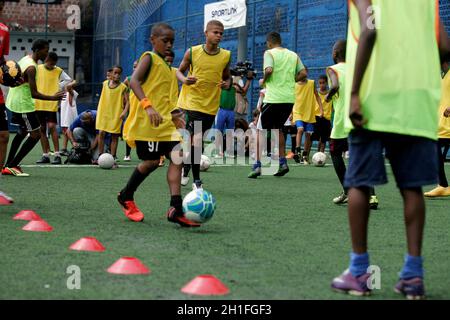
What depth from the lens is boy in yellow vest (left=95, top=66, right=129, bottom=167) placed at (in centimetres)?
1517

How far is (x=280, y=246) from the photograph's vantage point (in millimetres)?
5984

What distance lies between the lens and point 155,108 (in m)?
7.41

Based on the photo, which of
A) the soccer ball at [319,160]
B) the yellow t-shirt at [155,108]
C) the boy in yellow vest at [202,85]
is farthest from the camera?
the soccer ball at [319,160]

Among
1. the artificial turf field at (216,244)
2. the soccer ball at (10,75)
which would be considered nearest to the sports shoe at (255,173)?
the artificial turf field at (216,244)

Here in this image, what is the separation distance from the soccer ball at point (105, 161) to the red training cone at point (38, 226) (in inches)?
286

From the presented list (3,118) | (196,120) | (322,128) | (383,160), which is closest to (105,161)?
(196,120)

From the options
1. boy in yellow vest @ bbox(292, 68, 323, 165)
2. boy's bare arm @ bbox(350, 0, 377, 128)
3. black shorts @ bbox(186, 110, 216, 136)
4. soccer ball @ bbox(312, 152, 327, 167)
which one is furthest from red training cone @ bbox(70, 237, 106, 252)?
boy in yellow vest @ bbox(292, 68, 323, 165)

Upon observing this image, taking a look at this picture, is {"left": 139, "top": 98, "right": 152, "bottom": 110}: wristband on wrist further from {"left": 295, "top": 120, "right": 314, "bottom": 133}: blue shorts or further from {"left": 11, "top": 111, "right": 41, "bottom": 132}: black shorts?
{"left": 295, "top": 120, "right": 314, "bottom": 133}: blue shorts

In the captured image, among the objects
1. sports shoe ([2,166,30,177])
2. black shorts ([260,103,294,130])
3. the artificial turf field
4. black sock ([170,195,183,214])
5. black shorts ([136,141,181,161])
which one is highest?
black shorts ([260,103,294,130])

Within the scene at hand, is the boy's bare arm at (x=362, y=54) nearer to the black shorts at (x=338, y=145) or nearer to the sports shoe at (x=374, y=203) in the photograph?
the sports shoe at (x=374, y=203)

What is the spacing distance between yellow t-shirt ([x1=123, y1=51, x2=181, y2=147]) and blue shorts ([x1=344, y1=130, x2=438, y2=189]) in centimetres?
313

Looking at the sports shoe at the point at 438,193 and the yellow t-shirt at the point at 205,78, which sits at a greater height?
the yellow t-shirt at the point at 205,78

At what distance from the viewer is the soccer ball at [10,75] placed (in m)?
8.34
